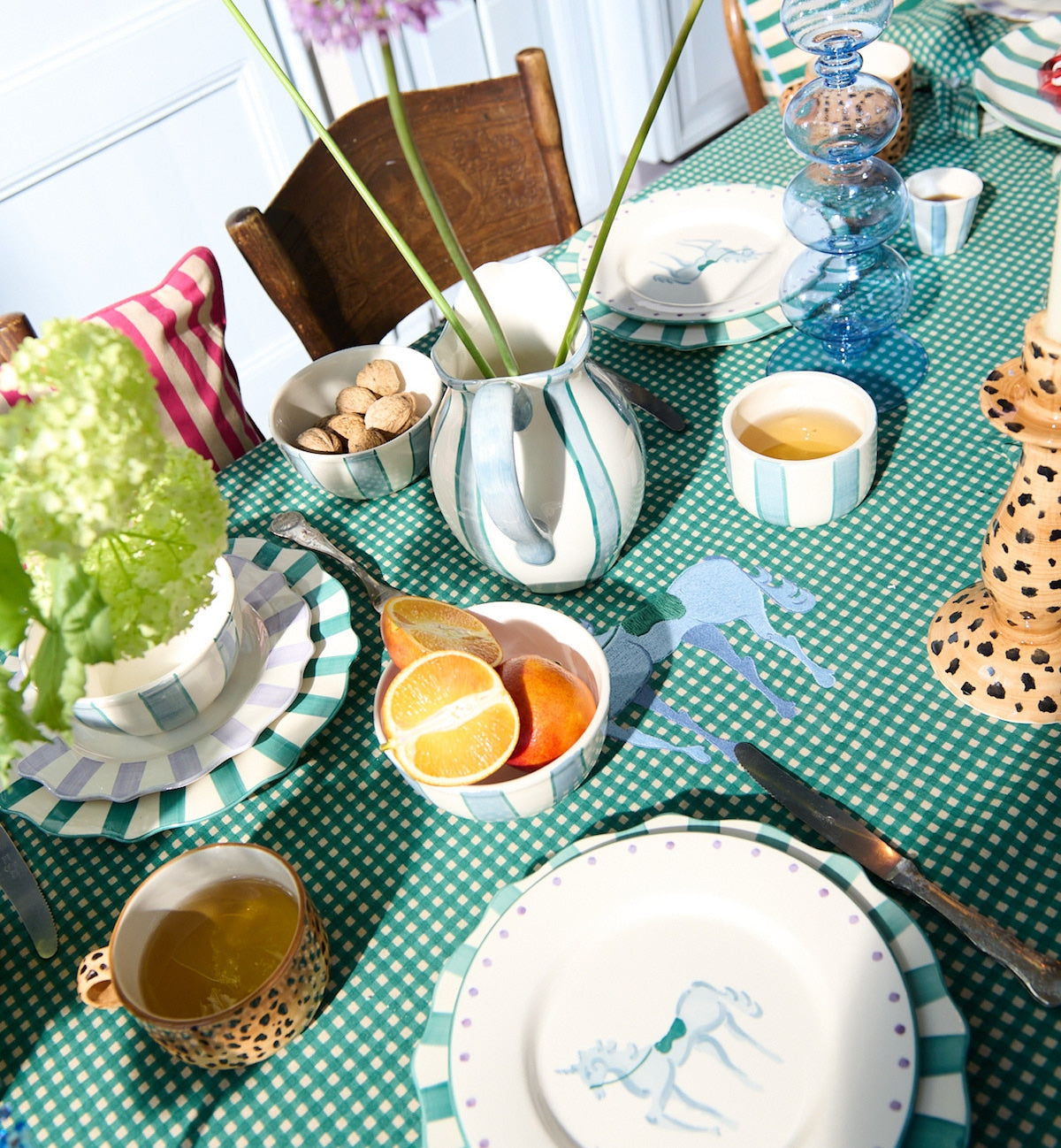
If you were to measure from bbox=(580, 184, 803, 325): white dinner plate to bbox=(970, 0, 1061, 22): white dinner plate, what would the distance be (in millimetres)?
423

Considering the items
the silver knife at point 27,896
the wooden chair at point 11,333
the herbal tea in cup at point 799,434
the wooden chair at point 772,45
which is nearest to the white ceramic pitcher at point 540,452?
the herbal tea in cup at point 799,434

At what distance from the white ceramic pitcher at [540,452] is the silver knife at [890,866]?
0.20 metres

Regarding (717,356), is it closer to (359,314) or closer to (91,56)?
(359,314)

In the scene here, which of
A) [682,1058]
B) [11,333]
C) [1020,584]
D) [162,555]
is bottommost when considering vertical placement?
[682,1058]

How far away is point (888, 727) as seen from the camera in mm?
729

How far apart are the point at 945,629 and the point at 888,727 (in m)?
0.08

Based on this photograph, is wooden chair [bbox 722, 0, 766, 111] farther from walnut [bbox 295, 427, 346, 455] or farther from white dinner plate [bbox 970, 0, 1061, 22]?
walnut [bbox 295, 427, 346, 455]

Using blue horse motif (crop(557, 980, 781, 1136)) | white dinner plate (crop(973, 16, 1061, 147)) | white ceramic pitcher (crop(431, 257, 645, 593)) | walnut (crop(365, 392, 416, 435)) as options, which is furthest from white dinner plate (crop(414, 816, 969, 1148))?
white dinner plate (crop(973, 16, 1061, 147))

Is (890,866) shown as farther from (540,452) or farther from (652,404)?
(652,404)

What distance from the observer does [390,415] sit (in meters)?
0.95

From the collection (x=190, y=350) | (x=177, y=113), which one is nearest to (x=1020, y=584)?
(x=190, y=350)

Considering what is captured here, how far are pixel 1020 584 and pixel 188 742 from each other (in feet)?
1.91

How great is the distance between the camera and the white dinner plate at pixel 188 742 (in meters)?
0.76

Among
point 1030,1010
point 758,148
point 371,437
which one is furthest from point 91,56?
point 1030,1010
